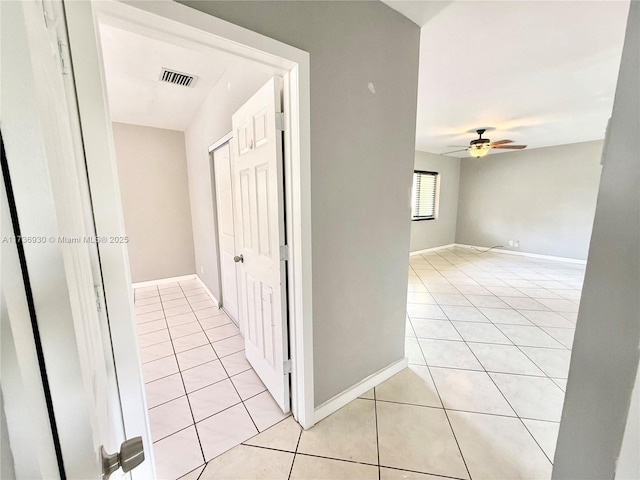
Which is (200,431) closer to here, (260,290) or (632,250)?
(260,290)

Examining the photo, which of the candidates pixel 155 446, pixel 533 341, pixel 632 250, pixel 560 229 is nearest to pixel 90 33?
pixel 632 250

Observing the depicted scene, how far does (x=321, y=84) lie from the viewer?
1355 millimetres

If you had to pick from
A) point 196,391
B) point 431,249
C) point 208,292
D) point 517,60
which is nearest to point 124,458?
point 196,391

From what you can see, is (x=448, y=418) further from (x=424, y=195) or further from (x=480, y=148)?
(x=424, y=195)

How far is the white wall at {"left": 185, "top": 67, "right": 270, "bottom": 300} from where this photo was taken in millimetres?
2082

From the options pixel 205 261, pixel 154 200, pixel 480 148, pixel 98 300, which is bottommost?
pixel 205 261

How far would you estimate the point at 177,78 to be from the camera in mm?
2451

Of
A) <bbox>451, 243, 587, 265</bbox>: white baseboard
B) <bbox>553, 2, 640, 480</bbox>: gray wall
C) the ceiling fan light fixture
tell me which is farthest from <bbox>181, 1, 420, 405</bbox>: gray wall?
<bbox>451, 243, 587, 265</bbox>: white baseboard

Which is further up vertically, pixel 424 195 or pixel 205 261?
pixel 424 195

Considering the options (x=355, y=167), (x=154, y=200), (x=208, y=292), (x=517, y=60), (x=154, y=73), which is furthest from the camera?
(x=154, y=200)

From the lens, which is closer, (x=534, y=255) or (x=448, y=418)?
(x=448, y=418)

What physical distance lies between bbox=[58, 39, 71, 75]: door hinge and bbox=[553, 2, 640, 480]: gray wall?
1.41m

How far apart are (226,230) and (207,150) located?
3.67 ft

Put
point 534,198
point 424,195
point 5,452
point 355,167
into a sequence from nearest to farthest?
point 5,452, point 355,167, point 534,198, point 424,195
